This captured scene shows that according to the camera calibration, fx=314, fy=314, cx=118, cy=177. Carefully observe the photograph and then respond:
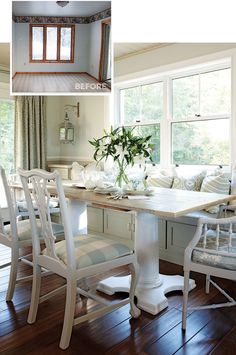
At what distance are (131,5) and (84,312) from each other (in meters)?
1.83

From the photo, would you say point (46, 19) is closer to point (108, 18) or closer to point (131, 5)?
point (108, 18)

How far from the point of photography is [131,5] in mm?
1446

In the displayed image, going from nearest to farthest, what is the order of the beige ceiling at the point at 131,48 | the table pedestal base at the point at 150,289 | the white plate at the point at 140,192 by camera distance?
the table pedestal base at the point at 150,289 → the white plate at the point at 140,192 → the beige ceiling at the point at 131,48

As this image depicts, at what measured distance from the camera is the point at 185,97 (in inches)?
155

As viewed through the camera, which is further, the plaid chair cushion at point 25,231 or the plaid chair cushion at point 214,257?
the plaid chair cushion at point 25,231

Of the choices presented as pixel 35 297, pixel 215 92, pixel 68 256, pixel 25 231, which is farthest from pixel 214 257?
pixel 215 92

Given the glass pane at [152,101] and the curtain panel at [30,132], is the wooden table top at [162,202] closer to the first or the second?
the glass pane at [152,101]

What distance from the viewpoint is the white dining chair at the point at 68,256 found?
1689 millimetres

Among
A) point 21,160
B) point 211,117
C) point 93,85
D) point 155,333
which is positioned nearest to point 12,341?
point 155,333

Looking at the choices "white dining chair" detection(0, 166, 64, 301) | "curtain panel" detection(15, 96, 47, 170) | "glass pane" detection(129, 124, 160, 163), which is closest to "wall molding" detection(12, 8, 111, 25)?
"white dining chair" detection(0, 166, 64, 301)

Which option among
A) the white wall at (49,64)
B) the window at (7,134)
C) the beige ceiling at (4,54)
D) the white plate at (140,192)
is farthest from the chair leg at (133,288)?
the window at (7,134)

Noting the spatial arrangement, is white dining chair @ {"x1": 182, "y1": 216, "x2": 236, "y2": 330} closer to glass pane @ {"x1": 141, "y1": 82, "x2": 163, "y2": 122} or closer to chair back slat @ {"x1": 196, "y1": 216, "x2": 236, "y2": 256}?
chair back slat @ {"x1": 196, "y1": 216, "x2": 236, "y2": 256}

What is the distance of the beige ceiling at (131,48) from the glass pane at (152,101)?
0.47m

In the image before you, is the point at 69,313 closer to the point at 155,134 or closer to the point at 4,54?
the point at 155,134
